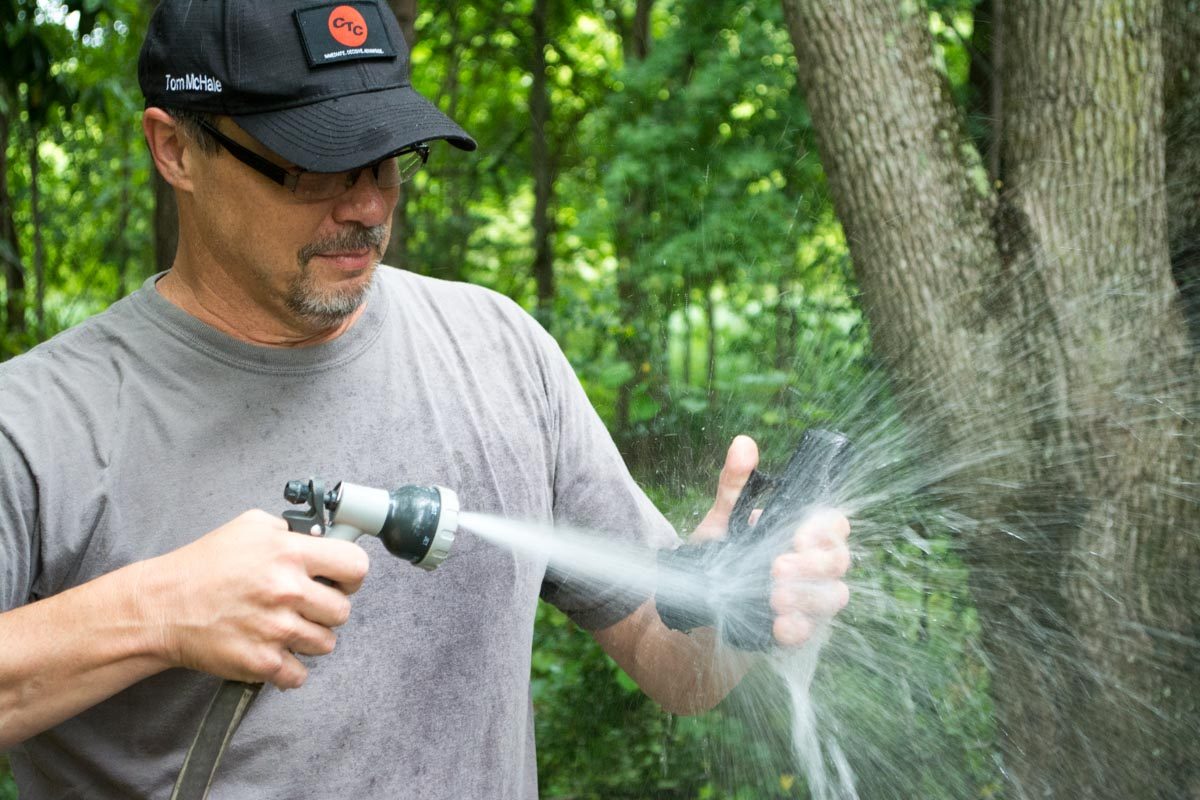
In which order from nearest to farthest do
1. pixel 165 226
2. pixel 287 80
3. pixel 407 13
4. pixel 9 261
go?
pixel 287 80 < pixel 407 13 < pixel 165 226 < pixel 9 261

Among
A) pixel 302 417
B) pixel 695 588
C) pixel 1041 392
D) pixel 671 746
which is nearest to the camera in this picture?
pixel 302 417

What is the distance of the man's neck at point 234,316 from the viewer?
2.01 metres

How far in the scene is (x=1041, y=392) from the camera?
309cm

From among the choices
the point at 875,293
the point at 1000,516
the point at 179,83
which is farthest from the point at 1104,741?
the point at 179,83

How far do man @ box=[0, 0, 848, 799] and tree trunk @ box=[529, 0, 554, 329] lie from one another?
6485 mm

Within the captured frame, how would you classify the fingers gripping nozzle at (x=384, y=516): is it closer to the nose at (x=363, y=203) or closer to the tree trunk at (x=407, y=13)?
the nose at (x=363, y=203)

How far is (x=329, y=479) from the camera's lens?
6.45 ft

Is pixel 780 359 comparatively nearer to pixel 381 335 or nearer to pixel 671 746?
pixel 671 746

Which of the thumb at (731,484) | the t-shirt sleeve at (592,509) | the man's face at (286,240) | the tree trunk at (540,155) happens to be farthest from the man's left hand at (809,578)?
the tree trunk at (540,155)

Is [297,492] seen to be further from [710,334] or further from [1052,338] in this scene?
[710,334]

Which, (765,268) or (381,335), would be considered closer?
(381,335)

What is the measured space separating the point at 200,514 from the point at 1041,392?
7.55ft

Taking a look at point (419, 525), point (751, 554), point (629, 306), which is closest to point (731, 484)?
point (751, 554)

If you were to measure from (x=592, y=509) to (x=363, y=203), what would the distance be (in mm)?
774
